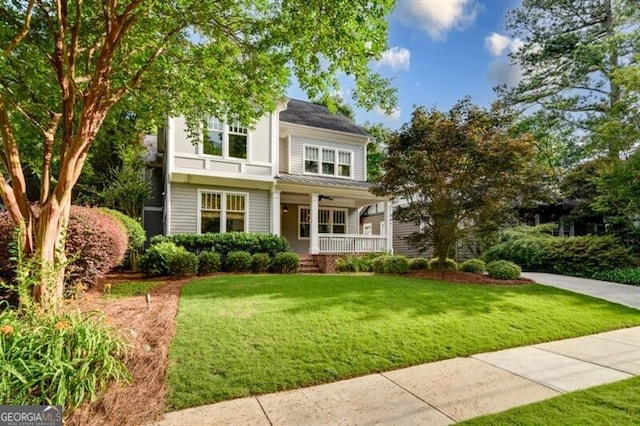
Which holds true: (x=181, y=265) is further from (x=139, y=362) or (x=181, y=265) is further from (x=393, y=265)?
(x=393, y=265)

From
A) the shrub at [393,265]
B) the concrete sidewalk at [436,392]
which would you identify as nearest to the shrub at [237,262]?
the shrub at [393,265]

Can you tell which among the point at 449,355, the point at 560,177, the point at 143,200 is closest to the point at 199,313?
the point at 449,355

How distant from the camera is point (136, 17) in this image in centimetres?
509

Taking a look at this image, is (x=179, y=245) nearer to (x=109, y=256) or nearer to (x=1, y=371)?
(x=109, y=256)

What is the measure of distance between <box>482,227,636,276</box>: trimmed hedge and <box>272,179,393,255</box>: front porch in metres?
5.04

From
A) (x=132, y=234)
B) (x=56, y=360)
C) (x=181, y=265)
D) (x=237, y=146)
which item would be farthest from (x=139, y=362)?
(x=237, y=146)

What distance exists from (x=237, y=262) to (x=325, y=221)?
740 cm

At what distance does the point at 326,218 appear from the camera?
696 inches

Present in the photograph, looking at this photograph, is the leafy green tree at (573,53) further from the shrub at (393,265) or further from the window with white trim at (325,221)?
the shrub at (393,265)

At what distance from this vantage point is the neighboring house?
12.6 m

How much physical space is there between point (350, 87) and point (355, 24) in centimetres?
134

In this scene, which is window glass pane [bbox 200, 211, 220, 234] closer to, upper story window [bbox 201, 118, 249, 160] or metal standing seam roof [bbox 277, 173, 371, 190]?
upper story window [bbox 201, 118, 249, 160]

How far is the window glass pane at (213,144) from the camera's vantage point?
509 inches

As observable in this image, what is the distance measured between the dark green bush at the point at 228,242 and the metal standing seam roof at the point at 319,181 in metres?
2.52
